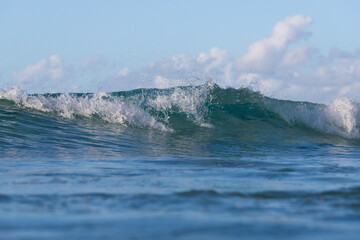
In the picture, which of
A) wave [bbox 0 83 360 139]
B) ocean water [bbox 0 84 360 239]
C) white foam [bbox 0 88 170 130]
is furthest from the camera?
wave [bbox 0 83 360 139]

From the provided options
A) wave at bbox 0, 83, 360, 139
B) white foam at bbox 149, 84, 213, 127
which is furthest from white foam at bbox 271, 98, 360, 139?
white foam at bbox 149, 84, 213, 127

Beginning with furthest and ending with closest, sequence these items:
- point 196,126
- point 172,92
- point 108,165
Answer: point 172,92 < point 196,126 < point 108,165

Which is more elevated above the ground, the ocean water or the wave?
the wave

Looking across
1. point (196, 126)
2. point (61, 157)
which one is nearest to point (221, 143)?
point (196, 126)

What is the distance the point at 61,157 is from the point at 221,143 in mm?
4994

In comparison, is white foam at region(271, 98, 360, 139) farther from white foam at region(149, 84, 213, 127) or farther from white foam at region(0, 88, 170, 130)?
white foam at region(0, 88, 170, 130)

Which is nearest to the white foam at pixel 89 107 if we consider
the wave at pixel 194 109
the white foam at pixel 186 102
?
the wave at pixel 194 109

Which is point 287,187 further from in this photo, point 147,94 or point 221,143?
point 147,94

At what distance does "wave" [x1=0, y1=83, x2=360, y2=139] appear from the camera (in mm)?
15266

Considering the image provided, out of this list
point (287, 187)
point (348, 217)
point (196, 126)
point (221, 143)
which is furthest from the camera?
point (196, 126)

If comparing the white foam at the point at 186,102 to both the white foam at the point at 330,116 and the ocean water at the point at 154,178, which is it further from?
the white foam at the point at 330,116

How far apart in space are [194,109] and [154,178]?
435 inches

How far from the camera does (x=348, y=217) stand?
3.81m

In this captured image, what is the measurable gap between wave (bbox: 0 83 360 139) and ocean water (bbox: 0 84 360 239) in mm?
73
